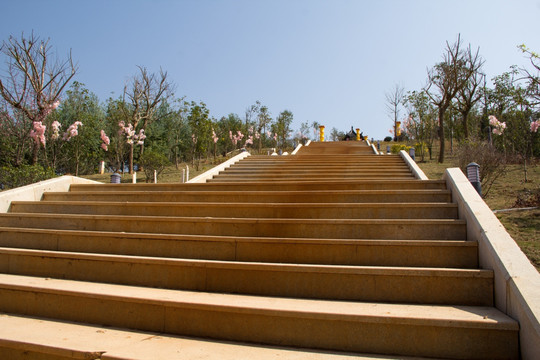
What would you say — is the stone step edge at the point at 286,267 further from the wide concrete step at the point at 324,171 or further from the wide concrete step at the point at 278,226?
the wide concrete step at the point at 324,171

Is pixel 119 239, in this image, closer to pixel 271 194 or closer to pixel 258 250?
pixel 258 250

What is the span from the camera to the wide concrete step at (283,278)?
11.3 ft

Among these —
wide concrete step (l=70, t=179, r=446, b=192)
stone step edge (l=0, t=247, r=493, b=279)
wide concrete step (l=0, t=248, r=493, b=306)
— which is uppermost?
wide concrete step (l=70, t=179, r=446, b=192)

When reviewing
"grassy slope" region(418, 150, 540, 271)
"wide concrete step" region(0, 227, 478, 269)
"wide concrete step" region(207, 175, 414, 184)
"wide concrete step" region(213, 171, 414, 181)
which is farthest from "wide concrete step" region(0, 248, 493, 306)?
"wide concrete step" region(213, 171, 414, 181)

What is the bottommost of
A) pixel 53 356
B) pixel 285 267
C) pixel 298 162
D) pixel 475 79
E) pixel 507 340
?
pixel 53 356

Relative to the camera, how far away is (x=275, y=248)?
4.29m

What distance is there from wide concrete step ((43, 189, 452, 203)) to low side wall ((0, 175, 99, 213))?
1.46 ft

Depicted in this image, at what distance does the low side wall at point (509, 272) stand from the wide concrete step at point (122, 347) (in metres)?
0.78

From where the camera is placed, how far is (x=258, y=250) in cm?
433

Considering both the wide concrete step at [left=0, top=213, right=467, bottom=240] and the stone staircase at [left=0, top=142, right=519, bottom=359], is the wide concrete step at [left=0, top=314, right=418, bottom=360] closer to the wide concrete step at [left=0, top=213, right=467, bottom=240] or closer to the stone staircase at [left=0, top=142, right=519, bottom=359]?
the stone staircase at [left=0, top=142, right=519, bottom=359]

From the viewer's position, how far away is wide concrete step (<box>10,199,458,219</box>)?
5004 millimetres

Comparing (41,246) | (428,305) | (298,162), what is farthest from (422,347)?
(298,162)

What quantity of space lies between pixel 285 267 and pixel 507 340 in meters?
1.90

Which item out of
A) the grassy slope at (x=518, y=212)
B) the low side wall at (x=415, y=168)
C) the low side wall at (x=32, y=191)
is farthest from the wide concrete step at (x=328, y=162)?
the low side wall at (x=32, y=191)
